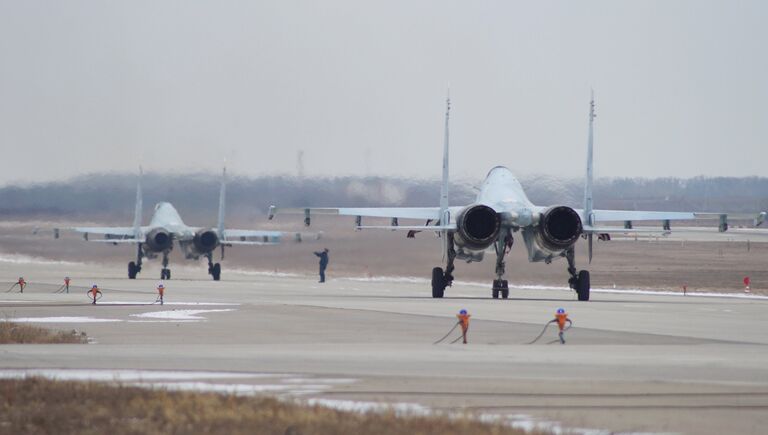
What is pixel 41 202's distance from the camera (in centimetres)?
7456

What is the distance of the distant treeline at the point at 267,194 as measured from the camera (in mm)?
58469

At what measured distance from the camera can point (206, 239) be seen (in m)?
72.0

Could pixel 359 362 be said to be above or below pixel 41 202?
below

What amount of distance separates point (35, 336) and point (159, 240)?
4749cm

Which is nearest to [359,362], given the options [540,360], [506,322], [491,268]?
[540,360]

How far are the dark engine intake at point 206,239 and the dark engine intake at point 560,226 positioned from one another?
31131 mm

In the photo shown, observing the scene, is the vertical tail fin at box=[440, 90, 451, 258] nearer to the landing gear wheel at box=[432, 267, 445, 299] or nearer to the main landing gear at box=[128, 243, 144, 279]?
the landing gear wheel at box=[432, 267, 445, 299]

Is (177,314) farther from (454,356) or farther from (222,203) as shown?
(222,203)

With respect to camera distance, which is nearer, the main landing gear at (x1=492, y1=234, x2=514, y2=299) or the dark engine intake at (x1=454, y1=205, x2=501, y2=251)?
the dark engine intake at (x1=454, y1=205, x2=501, y2=251)

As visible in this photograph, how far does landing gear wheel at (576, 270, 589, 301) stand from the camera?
44.0 meters

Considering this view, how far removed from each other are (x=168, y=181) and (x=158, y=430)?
59.2m

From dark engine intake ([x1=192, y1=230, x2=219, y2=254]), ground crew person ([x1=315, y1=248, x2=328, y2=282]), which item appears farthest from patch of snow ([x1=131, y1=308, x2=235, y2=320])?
dark engine intake ([x1=192, y1=230, x2=219, y2=254])

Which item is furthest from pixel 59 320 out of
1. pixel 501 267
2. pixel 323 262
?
pixel 323 262

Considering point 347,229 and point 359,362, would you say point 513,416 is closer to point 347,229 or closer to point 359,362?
point 359,362
